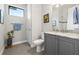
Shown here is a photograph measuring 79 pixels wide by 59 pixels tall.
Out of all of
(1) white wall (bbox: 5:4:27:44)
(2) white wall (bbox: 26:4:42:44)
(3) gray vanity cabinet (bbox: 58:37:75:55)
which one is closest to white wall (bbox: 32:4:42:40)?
(2) white wall (bbox: 26:4:42:44)

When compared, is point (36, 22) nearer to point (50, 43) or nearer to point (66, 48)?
point (50, 43)

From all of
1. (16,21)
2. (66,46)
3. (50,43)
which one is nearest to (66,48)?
(66,46)

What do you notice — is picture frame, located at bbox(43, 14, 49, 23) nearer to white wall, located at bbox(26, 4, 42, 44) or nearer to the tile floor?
white wall, located at bbox(26, 4, 42, 44)

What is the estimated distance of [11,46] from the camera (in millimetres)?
1561

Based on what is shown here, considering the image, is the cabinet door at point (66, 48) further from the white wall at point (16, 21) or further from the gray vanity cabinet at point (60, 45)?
the white wall at point (16, 21)

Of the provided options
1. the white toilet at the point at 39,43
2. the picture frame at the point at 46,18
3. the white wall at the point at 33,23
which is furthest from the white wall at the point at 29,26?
the picture frame at the point at 46,18

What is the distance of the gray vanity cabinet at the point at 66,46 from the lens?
55.0 inches

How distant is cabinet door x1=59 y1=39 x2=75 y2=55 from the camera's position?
1.40 m

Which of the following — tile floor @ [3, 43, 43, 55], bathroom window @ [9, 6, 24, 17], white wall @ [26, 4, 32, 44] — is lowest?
tile floor @ [3, 43, 43, 55]

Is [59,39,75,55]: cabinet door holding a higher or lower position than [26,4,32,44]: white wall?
lower

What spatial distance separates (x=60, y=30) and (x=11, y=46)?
779mm

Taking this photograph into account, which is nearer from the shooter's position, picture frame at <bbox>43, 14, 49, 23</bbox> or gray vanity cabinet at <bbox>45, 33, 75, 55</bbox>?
gray vanity cabinet at <bbox>45, 33, 75, 55</bbox>
